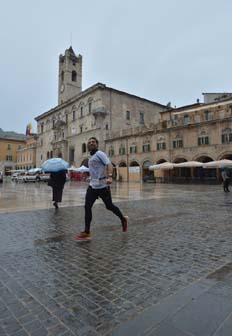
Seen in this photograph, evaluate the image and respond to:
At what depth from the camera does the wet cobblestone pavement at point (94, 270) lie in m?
2.02

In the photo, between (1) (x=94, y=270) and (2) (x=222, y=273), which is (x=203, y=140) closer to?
(2) (x=222, y=273)

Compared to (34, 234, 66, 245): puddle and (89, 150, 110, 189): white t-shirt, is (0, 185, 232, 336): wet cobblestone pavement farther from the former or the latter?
(89, 150, 110, 189): white t-shirt

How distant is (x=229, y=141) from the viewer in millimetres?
27266

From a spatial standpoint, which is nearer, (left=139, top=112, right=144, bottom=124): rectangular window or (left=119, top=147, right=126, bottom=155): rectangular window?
(left=119, top=147, right=126, bottom=155): rectangular window

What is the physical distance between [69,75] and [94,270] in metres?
62.2

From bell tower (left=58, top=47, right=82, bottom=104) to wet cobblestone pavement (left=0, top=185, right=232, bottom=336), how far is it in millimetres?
58477

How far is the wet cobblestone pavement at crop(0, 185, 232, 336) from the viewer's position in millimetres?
2018

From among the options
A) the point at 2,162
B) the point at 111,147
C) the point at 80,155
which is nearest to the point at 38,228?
the point at 111,147

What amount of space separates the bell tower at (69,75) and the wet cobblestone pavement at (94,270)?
192 ft

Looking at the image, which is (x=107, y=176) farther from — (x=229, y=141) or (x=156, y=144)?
(x=156, y=144)

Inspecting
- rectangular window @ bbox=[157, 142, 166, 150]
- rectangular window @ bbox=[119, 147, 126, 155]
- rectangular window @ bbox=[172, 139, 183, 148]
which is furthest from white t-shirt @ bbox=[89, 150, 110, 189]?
rectangular window @ bbox=[119, 147, 126, 155]

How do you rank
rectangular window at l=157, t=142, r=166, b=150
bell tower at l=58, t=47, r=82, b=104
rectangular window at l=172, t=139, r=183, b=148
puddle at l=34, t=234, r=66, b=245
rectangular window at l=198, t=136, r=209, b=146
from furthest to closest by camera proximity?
bell tower at l=58, t=47, r=82, b=104 < rectangular window at l=157, t=142, r=166, b=150 < rectangular window at l=172, t=139, r=183, b=148 < rectangular window at l=198, t=136, r=209, b=146 < puddle at l=34, t=234, r=66, b=245

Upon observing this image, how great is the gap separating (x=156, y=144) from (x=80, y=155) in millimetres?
19559

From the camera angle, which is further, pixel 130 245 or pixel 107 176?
pixel 107 176
